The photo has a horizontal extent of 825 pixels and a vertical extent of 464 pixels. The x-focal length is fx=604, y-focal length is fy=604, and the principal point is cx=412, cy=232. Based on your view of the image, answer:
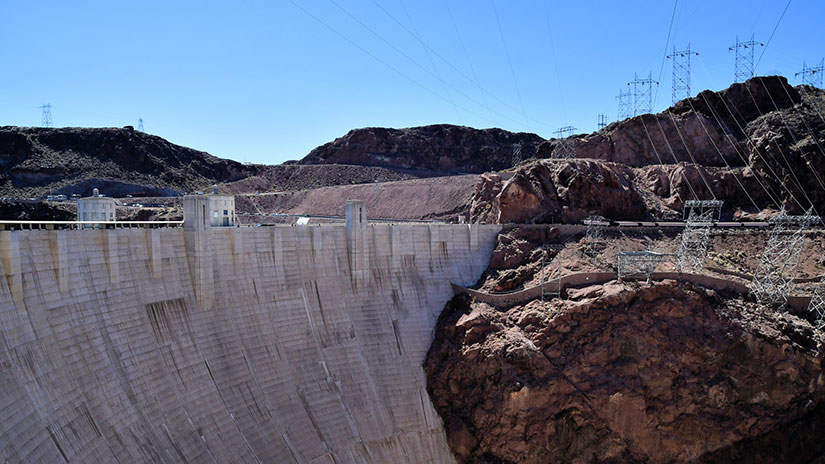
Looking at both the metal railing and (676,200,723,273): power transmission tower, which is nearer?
the metal railing

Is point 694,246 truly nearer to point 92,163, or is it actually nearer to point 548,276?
point 548,276

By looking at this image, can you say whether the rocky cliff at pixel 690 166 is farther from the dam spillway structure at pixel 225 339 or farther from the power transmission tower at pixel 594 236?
the dam spillway structure at pixel 225 339

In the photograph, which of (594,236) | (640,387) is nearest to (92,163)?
(594,236)

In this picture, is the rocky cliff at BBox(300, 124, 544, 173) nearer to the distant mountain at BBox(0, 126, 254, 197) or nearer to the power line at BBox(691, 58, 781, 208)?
the distant mountain at BBox(0, 126, 254, 197)

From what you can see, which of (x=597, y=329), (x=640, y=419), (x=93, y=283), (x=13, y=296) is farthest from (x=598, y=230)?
(x=13, y=296)

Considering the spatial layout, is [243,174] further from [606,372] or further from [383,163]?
[606,372]

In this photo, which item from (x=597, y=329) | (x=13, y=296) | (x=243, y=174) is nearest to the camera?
(x=13, y=296)

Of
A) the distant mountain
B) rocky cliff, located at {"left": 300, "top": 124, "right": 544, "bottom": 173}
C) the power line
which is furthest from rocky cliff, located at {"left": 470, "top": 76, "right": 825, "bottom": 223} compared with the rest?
the distant mountain

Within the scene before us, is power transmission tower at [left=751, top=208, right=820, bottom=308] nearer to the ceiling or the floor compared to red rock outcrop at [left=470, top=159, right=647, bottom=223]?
nearer to the floor
